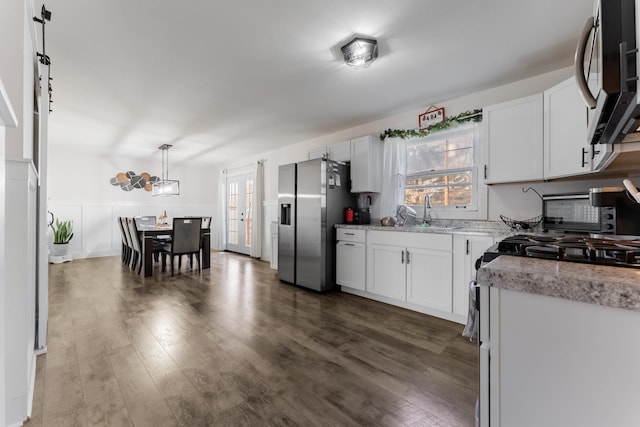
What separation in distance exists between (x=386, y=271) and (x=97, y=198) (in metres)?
6.75

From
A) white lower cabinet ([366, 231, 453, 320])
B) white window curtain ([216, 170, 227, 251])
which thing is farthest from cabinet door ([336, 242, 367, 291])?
white window curtain ([216, 170, 227, 251])

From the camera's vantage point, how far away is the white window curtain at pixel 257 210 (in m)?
6.20

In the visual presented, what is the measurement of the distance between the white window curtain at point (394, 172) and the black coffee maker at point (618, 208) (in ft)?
6.92

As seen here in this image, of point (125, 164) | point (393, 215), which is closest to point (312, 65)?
point (393, 215)

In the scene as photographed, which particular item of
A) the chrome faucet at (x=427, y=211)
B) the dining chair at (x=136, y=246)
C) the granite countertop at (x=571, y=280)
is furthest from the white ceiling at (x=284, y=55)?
the granite countertop at (x=571, y=280)

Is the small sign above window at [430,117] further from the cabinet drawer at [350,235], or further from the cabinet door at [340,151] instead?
the cabinet drawer at [350,235]

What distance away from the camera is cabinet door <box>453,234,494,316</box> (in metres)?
2.61

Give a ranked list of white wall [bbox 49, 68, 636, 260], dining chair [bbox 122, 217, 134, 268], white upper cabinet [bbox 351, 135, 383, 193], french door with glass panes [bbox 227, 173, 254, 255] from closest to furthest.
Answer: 1. white wall [bbox 49, 68, 636, 260]
2. white upper cabinet [bbox 351, 135, 383, 193]
3. dining chair [bbox 122, 217, 134, 268]
4. french door with glass panes [bbox 227, 173, 254, 255]

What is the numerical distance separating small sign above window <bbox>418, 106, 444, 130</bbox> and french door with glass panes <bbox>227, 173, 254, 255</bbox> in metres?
4.27

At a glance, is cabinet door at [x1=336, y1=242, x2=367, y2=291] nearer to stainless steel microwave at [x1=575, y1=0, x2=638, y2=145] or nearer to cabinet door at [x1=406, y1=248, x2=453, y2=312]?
cabinet door at [x1=406, y1=248, x2=453, y2=312]

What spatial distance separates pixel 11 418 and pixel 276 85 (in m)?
3.03

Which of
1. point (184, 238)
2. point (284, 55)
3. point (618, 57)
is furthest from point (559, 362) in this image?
point (184, 238)

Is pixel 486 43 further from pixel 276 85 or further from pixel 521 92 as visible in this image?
pixel 276 85

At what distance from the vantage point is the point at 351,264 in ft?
12.0
